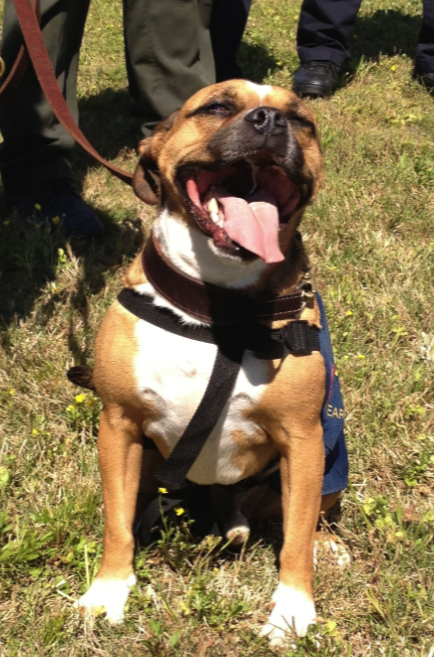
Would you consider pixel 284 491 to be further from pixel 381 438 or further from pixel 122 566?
pixel 381 438

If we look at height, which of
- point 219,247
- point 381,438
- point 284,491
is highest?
point 219,247

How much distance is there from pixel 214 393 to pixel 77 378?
0.72 metres

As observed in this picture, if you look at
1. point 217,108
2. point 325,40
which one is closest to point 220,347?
point 217,108

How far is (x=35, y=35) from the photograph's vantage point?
2.59m

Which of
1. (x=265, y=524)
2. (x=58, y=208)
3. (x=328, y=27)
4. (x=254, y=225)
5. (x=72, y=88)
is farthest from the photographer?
(x=328, y=27)

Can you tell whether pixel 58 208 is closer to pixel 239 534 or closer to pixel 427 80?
pixel 239 534

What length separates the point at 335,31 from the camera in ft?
20.0

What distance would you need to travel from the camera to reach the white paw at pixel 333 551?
2.58m

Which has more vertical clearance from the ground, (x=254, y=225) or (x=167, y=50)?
(x=254, y=225)

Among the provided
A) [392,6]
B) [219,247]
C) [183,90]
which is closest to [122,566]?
[219,247]

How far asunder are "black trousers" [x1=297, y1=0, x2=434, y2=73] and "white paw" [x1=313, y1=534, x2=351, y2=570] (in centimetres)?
456

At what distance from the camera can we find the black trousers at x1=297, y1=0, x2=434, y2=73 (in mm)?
6059

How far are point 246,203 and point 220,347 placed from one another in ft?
1.50

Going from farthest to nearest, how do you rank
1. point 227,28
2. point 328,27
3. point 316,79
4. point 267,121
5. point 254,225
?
point 328,27, point 316,79, point 227,28, point 267,121, point 254,225
